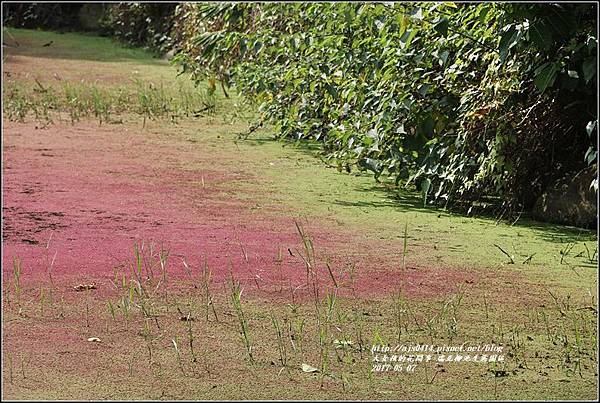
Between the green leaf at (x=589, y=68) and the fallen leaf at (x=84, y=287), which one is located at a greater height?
the green leaf at (x=589, y=68)

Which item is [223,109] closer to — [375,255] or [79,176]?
[79,176]

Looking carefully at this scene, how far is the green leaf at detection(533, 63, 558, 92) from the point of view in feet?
14.9

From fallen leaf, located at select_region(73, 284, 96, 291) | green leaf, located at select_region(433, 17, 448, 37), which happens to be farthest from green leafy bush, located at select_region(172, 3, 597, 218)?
fallen leaf, located at select_region(73, 284, 96, 291)

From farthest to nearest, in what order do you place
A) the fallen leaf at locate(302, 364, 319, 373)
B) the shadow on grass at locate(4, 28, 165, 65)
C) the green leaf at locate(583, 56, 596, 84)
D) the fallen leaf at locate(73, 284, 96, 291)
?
the shadow on grass at locate(4, 28, 165, 65), the green leaf at locate(583, 56, 596, 84), the fallen leaf at locate(73, 284, 96, 291), the fallen leaf at locate(302, 364, 319, 373)

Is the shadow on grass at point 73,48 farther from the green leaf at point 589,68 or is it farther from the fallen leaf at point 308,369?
the fallen leaf at point 308,369

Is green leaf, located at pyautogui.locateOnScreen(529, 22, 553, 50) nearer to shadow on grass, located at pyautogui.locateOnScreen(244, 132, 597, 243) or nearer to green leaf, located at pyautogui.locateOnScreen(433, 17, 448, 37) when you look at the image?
green leaf, located at pyautogui.locateOnScreen(433, 17, 448, 37)

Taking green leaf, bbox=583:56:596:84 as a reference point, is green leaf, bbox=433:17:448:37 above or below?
above

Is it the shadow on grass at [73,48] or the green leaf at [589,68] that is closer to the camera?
the green leaf at [589,68]

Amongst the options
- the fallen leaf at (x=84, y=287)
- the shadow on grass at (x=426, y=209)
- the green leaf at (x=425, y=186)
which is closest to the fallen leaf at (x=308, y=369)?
the fallen leaf at (x=84, y=287)

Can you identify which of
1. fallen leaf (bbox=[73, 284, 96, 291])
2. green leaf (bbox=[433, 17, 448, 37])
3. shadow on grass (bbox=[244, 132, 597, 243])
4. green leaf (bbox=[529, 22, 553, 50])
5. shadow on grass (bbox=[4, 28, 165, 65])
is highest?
green leaf (bbox=[529, 22, 553, 50])

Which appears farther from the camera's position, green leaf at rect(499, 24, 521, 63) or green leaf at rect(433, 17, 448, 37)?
green leaf at rect(433, 17, 448, 37)

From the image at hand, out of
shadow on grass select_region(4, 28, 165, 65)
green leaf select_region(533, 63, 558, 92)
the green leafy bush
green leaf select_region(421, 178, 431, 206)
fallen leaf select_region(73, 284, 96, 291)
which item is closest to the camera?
fallen leaf select_region(73, 284, 96, 291)

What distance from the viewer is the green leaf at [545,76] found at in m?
4.55

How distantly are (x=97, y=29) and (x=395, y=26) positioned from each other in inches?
449
